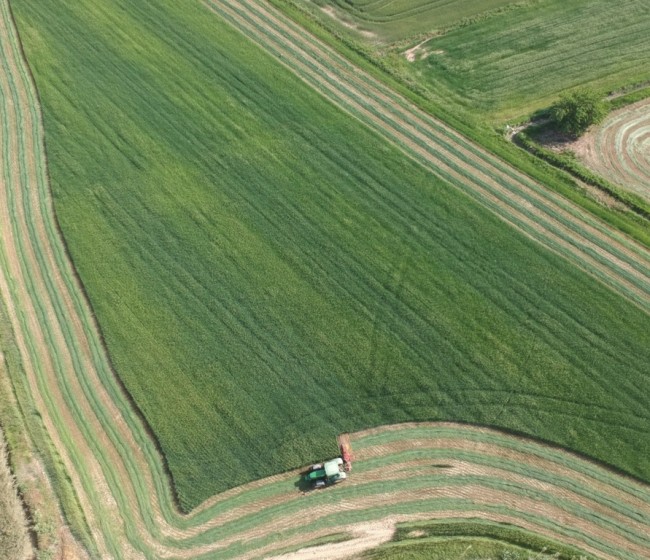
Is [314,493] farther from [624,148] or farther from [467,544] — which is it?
[624,148]

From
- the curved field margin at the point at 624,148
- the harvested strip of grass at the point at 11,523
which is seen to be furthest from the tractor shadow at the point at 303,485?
the curved field margin at the point at 624,148

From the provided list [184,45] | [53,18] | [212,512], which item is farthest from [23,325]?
[53,18]

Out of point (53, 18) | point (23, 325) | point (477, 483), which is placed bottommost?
point (477, 483)

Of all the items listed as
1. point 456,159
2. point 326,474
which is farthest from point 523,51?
point 326,474

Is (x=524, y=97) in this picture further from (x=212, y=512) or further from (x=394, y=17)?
(x=212, y=512)

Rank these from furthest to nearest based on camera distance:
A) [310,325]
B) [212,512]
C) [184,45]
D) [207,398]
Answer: [184,45] → [310,325] → [207,398] → [212,512]

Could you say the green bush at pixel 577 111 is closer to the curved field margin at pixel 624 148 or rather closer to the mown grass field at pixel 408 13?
the curved field margin at pixel 624 148
